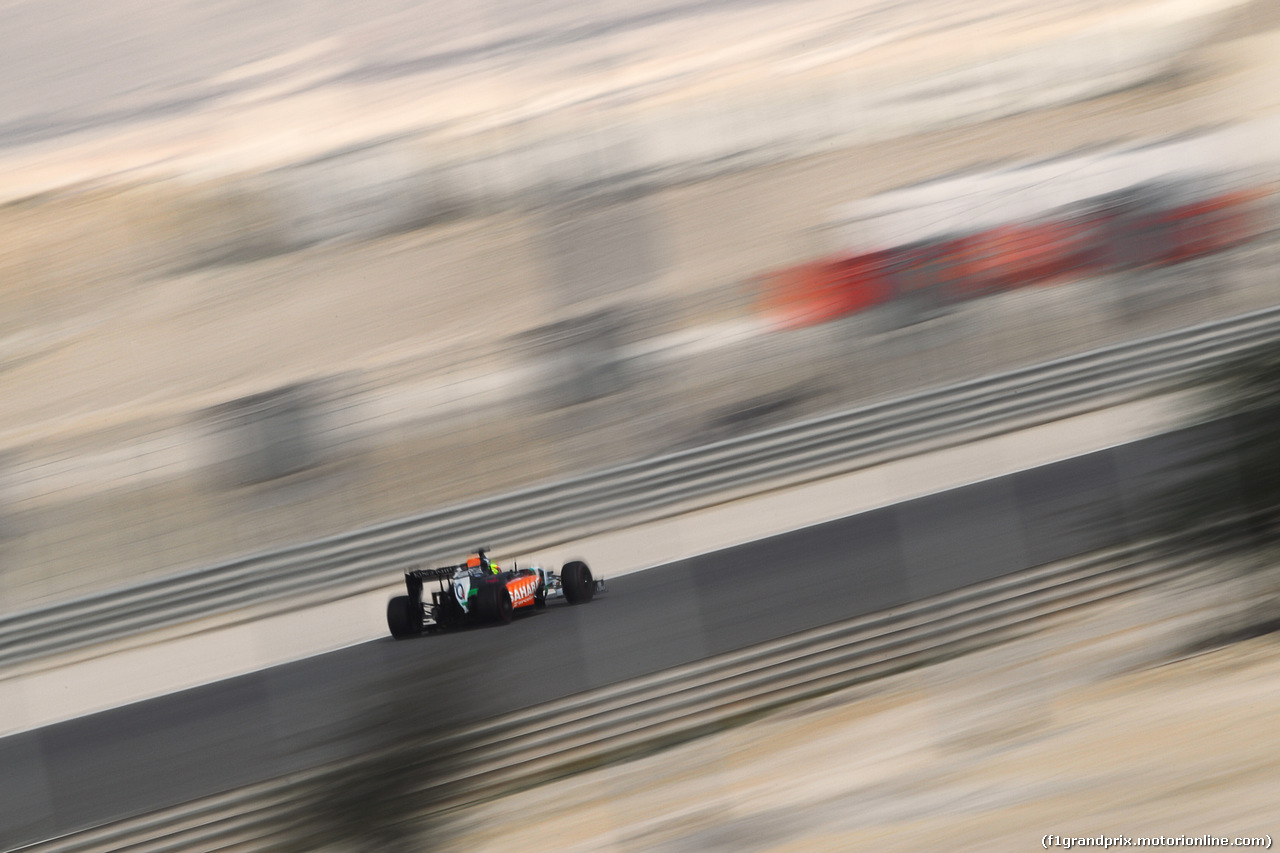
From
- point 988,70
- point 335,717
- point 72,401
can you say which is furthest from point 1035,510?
point 72,401

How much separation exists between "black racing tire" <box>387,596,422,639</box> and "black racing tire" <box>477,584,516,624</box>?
154 millimetres

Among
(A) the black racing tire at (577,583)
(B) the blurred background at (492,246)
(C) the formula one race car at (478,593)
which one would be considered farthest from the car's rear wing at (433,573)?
(A) the black racing tire at (577,583)

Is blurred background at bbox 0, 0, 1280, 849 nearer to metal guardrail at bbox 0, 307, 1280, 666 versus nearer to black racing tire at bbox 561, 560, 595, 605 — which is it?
metal guardrail at bbox 0, 307, 1280, 666

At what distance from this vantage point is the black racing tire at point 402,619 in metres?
2.67

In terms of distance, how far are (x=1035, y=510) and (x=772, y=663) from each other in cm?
93

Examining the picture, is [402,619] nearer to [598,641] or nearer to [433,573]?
[433,573]

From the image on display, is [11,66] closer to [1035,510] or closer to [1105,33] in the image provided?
[1035,510]

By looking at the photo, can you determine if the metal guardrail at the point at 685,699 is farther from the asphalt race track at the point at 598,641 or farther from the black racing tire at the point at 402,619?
the black racing tire at the point at 402,619

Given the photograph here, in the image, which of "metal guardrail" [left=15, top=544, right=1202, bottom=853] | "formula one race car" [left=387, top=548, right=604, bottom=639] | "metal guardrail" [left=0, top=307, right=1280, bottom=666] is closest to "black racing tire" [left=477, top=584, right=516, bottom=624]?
"formula one race car" [left=387, top=548, right=604, bottom=639]

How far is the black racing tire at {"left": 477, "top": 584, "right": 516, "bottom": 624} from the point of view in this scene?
2594mm

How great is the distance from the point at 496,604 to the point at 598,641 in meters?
0.45

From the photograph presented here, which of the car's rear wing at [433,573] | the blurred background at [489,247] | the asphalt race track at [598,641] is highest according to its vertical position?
the blurred background at [489,247]

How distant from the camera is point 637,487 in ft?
10.0

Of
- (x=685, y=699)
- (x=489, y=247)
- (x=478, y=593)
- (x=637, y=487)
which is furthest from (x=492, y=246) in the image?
(x=685, y=699)
